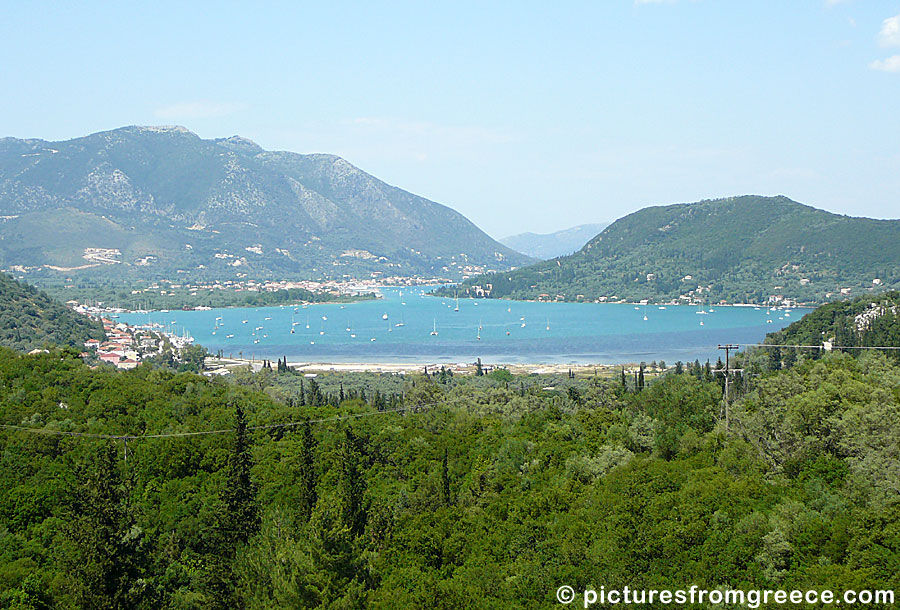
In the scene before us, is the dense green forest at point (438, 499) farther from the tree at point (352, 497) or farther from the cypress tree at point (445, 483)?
the cypress tree at point (445, 483)

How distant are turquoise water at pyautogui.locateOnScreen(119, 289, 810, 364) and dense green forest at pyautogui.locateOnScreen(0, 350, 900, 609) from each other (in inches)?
2056

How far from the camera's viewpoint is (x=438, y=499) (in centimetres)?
2942

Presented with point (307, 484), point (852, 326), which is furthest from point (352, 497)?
point (852, 326)

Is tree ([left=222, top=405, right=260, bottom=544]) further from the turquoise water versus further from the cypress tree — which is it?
the turquoise water

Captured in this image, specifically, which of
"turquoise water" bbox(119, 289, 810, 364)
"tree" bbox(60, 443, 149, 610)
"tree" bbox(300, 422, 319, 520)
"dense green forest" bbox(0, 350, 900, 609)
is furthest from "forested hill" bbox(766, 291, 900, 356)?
"tree" bbox(60, 443, 149, 610)

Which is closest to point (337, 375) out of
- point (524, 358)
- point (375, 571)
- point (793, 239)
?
point (524, 358)

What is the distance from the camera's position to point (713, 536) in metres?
20.4

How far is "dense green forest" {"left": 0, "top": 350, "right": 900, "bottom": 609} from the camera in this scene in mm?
19125

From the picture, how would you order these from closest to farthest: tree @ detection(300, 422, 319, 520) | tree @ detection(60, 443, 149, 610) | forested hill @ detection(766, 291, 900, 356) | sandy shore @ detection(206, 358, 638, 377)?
1. tree @ detection(60, 443, 149, 610)
2. tree @ detection(300, 422, 319, 520)
3. forested hill @ detection(766, 291, 900, 356)
4. sandy shore @ detection(206, 358, 638, 377)

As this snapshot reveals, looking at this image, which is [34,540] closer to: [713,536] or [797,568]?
[713,536]

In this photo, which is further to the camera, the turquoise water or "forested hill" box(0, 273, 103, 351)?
the turquoise water

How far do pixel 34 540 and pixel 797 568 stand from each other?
20.3 m

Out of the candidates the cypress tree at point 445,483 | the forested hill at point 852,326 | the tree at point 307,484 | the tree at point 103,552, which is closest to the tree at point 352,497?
the tree at point 307,484

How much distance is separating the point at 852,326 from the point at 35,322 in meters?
77.9
